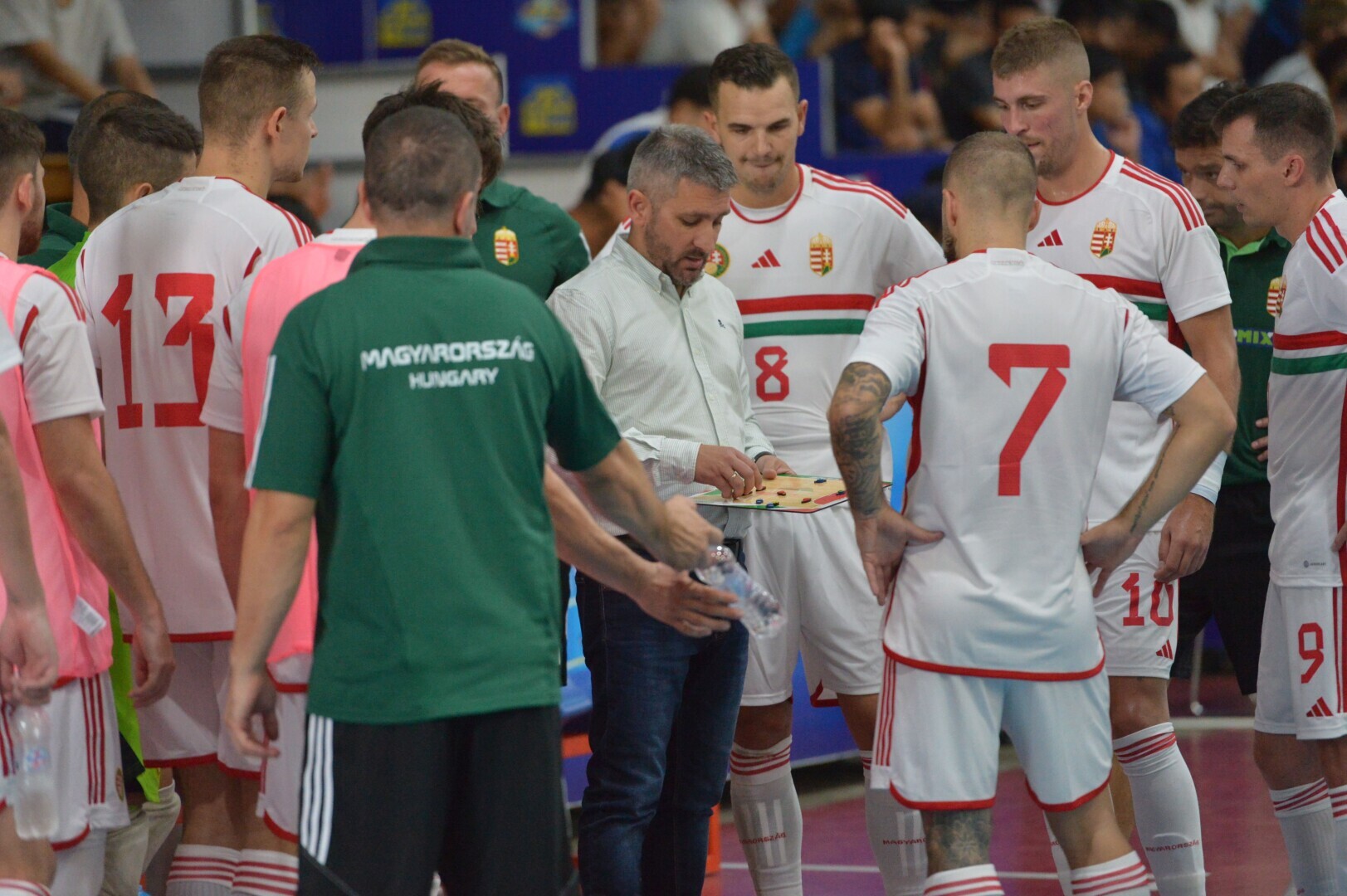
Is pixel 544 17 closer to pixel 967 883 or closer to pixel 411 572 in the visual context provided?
pixel 967 883

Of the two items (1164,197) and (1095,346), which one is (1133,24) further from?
(1095,346)

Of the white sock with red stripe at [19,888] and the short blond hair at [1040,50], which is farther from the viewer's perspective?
the short blond hair at [1040,50]

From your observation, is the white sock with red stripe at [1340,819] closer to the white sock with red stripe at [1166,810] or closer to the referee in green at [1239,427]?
the white sock with red stripe at [1166,810]

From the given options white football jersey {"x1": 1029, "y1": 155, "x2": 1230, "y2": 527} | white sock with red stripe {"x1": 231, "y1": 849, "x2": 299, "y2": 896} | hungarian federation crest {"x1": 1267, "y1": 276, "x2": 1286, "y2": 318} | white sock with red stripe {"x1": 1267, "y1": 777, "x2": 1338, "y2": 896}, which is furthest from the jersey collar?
white sock with red stripe {"x1": 1267, "y1": 777, "x2": 1338, "y2": 896}

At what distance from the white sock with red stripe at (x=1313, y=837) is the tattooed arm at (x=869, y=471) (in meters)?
1.88

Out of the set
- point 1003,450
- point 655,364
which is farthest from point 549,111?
point 1003,450

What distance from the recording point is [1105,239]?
569 cm

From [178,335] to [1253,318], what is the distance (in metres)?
3.91

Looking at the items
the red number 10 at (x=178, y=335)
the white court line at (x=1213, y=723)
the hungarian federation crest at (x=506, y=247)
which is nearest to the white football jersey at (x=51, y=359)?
the red number 10 at (x=178, y=335)

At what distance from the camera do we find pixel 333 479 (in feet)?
11.4

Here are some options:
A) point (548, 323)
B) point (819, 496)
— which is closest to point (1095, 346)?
point (819, 496)

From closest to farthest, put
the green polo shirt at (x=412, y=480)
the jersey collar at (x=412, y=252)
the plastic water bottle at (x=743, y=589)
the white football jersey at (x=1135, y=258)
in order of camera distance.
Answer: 1. the green polo shirt at (x=412, y=480)
2. the jersey collar at (x=412, y=252)
3. the plastic water bottle at (x=743, y=589)
4. the white football jersey at (x=1135, y=258)

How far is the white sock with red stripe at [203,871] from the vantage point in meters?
4.68

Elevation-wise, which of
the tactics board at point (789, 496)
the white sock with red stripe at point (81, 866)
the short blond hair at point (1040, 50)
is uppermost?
the short blond hair at point (1040, 50)
